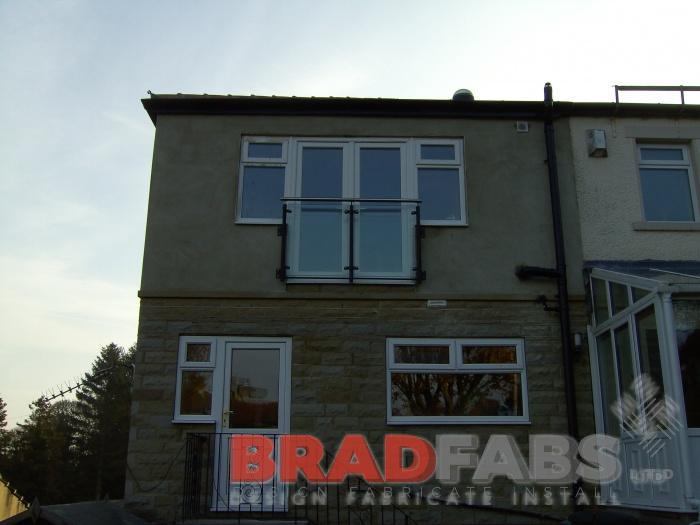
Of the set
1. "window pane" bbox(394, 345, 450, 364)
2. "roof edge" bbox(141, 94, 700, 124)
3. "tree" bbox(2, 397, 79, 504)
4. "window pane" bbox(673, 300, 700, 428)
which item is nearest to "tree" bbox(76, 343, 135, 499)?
"tree" bbox(2, 397, 79, 504)

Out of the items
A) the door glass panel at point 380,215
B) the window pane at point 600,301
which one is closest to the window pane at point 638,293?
the window pane at point 600,301

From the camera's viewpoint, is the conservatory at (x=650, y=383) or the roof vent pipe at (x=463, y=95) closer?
the conservatory at (x=650, y=383)

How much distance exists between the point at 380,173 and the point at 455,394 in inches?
117

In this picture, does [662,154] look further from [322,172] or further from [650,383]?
[322,172]

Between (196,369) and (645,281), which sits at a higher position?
(645,281)

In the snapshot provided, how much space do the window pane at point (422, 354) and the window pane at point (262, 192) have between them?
2.26 meters

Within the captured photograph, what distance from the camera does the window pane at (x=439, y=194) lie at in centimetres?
943

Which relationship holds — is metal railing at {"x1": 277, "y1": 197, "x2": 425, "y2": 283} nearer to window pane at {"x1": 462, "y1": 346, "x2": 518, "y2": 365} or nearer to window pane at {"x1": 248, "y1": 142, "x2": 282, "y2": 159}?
window pane at {"x1": 248, "y1": 142, "x2": 282, "y2": 159}

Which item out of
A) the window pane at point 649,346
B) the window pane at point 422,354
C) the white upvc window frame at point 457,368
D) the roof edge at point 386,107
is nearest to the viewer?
the window pane at point 649,346

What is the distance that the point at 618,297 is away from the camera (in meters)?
8.27

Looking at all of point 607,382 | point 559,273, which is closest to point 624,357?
point 607,382

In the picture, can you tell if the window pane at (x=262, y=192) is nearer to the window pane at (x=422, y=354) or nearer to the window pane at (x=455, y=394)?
the window pane at (x=422, y=354)

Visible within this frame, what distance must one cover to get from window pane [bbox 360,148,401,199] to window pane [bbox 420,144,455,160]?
33cm

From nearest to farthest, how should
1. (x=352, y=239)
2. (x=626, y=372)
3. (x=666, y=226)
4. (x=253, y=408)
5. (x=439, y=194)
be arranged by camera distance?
1. (x=626, y=372)
2. (x=253, y=408)
3. (x=352, y=239)
4. (x=666, y=226)
5. (x=439, y=194)
